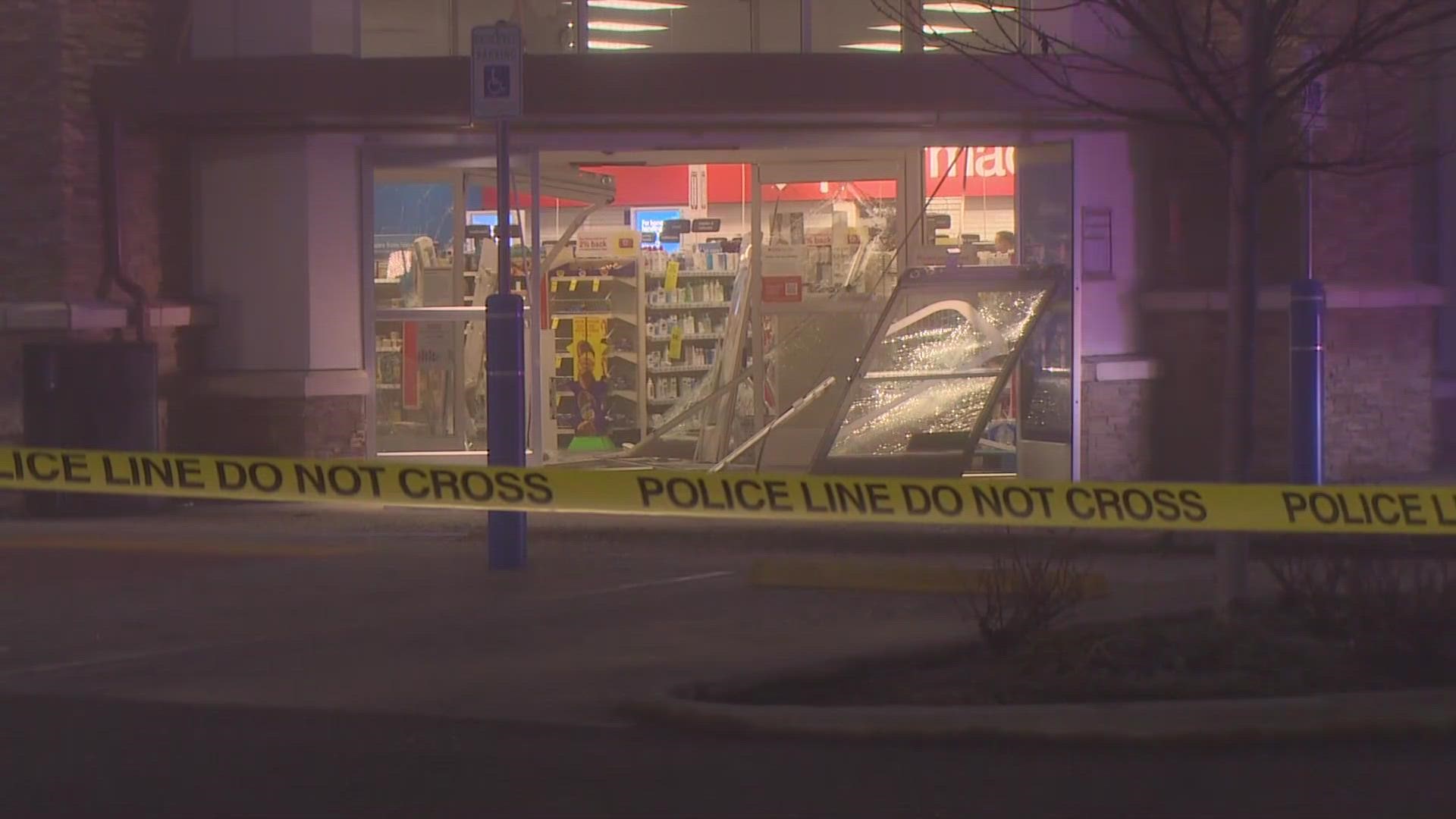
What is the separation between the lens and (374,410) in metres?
16.1

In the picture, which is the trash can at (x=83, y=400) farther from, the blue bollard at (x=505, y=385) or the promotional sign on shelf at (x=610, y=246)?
the promotional sign on shelf at (x=610, y=246)

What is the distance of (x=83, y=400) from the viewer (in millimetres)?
14422

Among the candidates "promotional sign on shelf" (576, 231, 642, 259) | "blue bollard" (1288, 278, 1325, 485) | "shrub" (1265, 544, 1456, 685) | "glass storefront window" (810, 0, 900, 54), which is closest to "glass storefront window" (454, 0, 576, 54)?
"glass storefront window" (810, 0, 900, 54)

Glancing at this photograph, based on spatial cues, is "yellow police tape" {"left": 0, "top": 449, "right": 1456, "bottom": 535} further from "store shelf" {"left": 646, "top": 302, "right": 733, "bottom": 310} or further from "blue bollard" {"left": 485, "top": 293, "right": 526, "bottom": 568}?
"store shelf" {"left": 646, "top": 302, "right": 733, "bottom": 310}

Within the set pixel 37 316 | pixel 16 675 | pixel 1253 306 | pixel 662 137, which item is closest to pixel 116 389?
pixel 37 316

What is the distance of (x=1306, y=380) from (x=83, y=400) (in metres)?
8.59

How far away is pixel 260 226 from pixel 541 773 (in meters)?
9.59

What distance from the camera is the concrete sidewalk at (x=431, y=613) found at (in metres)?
8.56

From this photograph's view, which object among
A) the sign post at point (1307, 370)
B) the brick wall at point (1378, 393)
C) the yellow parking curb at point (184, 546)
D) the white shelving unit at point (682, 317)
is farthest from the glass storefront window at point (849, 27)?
the yellow parking curb at point (184, 546)

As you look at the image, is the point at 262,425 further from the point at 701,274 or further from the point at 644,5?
the point at 701,274

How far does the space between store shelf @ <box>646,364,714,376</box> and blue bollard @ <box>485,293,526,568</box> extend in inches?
285

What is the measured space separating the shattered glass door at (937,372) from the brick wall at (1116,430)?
1.03 metres

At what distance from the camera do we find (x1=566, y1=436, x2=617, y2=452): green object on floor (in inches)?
723

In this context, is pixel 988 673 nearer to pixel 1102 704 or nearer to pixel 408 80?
pixel 1102 704
